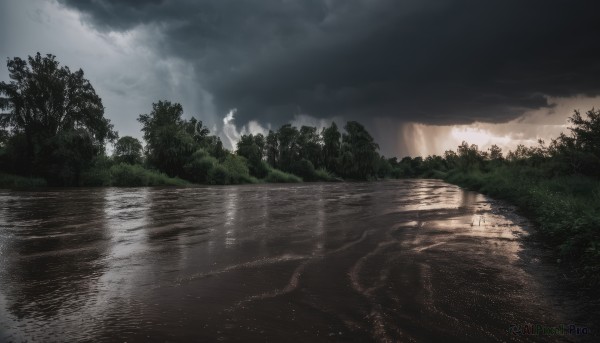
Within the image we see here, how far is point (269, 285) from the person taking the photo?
16.8 ft

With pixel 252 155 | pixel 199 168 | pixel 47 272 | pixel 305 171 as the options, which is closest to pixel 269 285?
pixel 47 272

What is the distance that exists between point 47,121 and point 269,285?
46327 mm

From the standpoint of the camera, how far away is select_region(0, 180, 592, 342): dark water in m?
3.70

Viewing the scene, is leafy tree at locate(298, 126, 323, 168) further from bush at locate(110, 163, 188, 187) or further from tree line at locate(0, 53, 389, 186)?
bush at locate(110, 163, 188, 187)

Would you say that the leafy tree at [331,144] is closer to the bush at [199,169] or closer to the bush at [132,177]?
the bush at [199,169]

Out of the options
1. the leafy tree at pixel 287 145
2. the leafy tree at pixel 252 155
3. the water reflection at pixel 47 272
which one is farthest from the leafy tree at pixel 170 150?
the water reflection at pixel 47 272

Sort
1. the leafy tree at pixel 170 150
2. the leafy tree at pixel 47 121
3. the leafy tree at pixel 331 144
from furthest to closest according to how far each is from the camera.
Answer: the leafy tree at pixel 331 144 < the leafy tree at pixel 170 150 < the leafy tree at pixel 47 121

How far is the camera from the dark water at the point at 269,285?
370 cm

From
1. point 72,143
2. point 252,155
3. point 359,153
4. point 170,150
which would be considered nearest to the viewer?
point 72,143

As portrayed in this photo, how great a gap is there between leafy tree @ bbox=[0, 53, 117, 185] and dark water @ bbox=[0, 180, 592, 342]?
34.0 m

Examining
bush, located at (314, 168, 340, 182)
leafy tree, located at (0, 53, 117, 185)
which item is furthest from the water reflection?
bush, located at (314, 168, 340, 182)

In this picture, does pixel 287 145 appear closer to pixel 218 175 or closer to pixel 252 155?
pixel 252 155

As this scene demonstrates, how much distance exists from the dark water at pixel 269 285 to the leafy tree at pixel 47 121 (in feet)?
112

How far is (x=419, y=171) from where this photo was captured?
6570 inches
